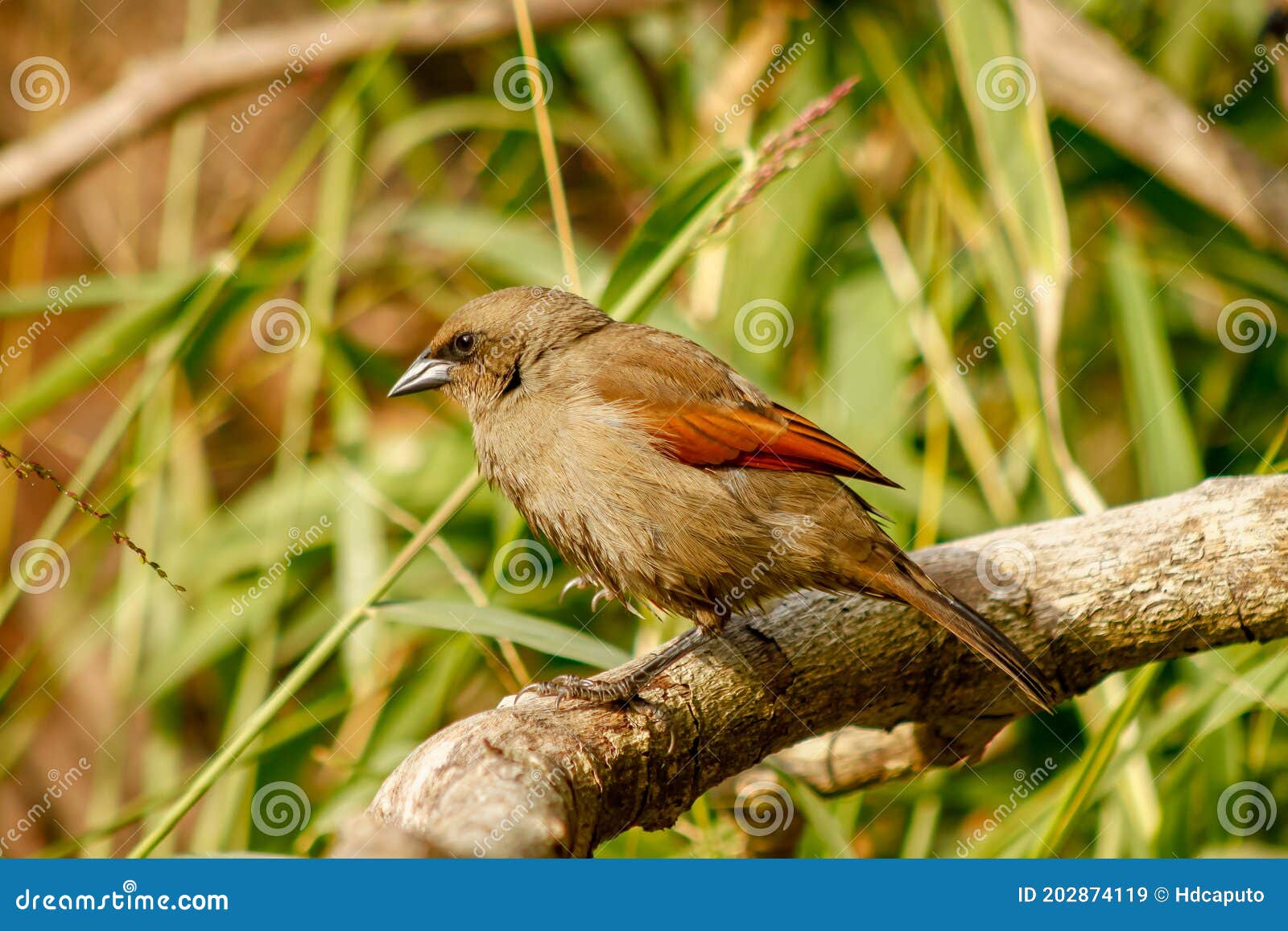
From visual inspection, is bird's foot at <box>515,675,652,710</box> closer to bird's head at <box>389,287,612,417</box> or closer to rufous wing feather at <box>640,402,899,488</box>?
rufous wing feather at <box>640,402,899,488</box>

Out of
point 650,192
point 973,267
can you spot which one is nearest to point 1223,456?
point 973,267

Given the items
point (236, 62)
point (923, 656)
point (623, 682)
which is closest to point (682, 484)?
point (623, 682)

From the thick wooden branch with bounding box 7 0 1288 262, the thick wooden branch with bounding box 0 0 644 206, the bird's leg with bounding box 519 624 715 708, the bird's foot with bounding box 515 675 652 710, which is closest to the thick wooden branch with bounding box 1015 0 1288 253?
the thick wooden branch with bounding box 7 0 1288 262

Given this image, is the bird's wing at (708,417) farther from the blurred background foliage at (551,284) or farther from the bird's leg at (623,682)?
the bird's leg at (623,682)

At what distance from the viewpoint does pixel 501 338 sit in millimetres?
2748

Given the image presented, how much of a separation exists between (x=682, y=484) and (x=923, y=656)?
0.62 m

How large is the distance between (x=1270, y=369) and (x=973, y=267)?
1149 millimetres

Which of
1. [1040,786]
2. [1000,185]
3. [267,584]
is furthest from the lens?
[267,584]

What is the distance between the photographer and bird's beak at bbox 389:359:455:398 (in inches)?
111

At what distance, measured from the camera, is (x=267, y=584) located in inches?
150

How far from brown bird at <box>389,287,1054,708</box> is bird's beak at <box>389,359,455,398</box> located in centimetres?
20

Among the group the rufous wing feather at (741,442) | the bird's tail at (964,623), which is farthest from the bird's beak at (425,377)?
the bird's tail at (964,623)

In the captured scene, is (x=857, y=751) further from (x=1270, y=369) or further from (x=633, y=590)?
(x=1270, y=369)

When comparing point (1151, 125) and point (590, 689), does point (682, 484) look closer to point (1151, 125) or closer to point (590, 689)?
point (590, 689)
